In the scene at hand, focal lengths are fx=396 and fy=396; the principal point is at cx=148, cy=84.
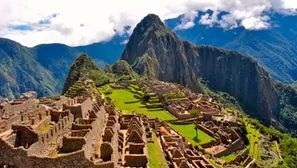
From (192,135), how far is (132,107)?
82.3ft

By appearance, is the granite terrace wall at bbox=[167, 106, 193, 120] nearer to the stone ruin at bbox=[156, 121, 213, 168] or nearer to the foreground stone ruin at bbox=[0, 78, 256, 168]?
the foreground stone ruin at bbox=[0, 78, 256, 168]

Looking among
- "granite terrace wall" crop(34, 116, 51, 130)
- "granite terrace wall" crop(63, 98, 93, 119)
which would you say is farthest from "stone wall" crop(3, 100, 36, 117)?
"granite terrace wall" crop(34, 116, 51, 130)

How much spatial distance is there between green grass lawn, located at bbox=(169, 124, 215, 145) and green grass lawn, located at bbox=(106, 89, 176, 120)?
6.48 metres

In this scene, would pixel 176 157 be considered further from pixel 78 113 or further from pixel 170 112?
pixel 170 112

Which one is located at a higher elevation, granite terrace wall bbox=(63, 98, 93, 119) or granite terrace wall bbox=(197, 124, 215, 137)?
granite terrace wall bbox=(63, 98, 93, 119)

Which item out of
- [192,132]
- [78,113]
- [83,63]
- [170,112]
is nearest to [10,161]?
[78,113]

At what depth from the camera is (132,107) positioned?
Result: 3647 inches

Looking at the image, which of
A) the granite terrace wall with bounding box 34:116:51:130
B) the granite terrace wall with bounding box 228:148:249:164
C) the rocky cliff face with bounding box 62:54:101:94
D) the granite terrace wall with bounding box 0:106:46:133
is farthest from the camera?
the rocky cliff face with bounding box 62:54:101:94

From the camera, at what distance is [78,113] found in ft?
139

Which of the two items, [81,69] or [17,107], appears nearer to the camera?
[17,107]

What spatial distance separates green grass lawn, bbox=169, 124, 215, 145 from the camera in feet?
218

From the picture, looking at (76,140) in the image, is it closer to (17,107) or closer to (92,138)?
(92,138)

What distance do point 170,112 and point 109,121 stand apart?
46717mm

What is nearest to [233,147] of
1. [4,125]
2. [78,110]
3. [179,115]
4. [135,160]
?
[179,115]
